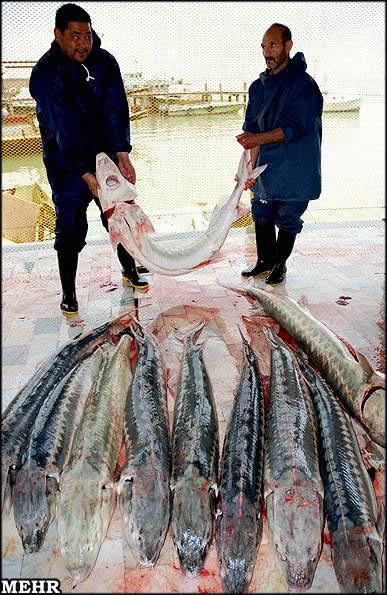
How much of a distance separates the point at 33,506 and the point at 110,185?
2340 millimetres

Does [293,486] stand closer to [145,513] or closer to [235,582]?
[235,582]

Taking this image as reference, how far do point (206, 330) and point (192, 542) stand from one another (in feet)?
7.12

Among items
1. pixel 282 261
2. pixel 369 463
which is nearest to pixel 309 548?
pixel 369 463

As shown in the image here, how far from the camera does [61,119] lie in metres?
3.84

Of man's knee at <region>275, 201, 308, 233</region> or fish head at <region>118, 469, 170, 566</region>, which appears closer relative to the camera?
fish head at <region>118, 469, 170, 566</region>

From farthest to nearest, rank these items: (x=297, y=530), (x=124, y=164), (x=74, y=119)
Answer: (x=124, y=164), (x=74, y=119), (x=297, y=530)

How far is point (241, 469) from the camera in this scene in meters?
2.32

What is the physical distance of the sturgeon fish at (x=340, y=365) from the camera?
2695 millimetres

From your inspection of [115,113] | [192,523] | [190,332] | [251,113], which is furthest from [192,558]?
[251,113]

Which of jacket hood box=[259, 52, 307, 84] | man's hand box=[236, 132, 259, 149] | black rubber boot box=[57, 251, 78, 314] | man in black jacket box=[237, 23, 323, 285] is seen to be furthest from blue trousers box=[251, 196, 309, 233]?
black rubber boot box=[57, 251, 78, 314]

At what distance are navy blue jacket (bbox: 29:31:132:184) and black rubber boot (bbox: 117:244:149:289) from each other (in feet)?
3.03

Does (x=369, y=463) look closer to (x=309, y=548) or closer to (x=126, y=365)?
(x=309, y=548)

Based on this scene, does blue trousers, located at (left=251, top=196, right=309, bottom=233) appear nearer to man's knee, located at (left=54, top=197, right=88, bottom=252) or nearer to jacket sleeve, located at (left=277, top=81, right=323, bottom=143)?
jacket sleeve, located at (left=277, top=81, right=323, bottom=143)

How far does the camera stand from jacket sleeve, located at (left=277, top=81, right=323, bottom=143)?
416cm
